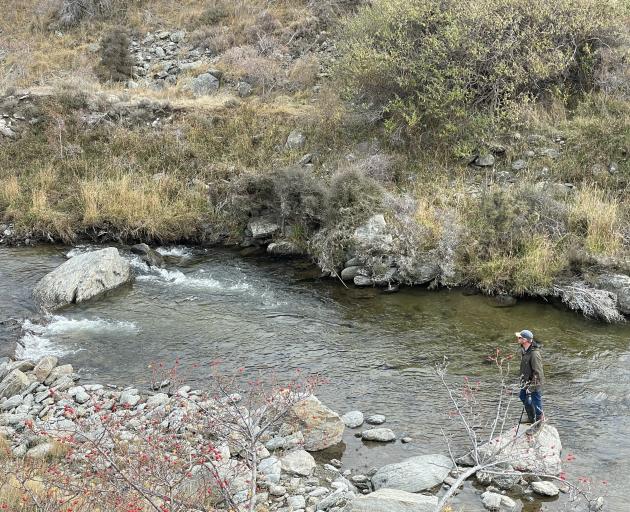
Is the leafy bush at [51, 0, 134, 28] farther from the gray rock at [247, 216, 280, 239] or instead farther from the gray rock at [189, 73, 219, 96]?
the gray rock at [247, 216, 280, 239]

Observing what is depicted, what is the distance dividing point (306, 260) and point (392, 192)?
3.07 m

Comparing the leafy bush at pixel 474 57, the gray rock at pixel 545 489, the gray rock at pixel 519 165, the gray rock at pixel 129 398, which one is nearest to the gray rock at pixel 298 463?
the gray rock at pixel 129 398

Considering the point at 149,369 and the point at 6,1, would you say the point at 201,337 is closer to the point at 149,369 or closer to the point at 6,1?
the point at 149,369

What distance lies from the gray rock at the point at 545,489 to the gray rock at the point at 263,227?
11344mm

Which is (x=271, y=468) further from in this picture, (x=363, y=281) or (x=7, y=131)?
(x=7, y=131)

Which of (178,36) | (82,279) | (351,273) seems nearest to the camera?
(82,279)

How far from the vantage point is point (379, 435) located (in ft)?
32.0

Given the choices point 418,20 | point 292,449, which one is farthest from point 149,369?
point 418,20

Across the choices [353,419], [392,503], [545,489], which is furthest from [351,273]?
[392,503]

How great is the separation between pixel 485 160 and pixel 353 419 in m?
10.9

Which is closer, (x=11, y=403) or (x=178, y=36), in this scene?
(x=11, y=403)

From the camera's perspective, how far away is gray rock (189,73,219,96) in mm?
26109

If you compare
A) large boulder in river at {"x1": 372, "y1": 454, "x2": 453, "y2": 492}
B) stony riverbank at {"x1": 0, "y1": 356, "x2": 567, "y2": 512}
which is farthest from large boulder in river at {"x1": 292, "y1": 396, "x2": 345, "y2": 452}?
large boulder in river at {"x1": 372, "y1": 454, "x2": 453, "y2": 492}

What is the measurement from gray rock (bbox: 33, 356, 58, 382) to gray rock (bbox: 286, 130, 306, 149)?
11742mm
